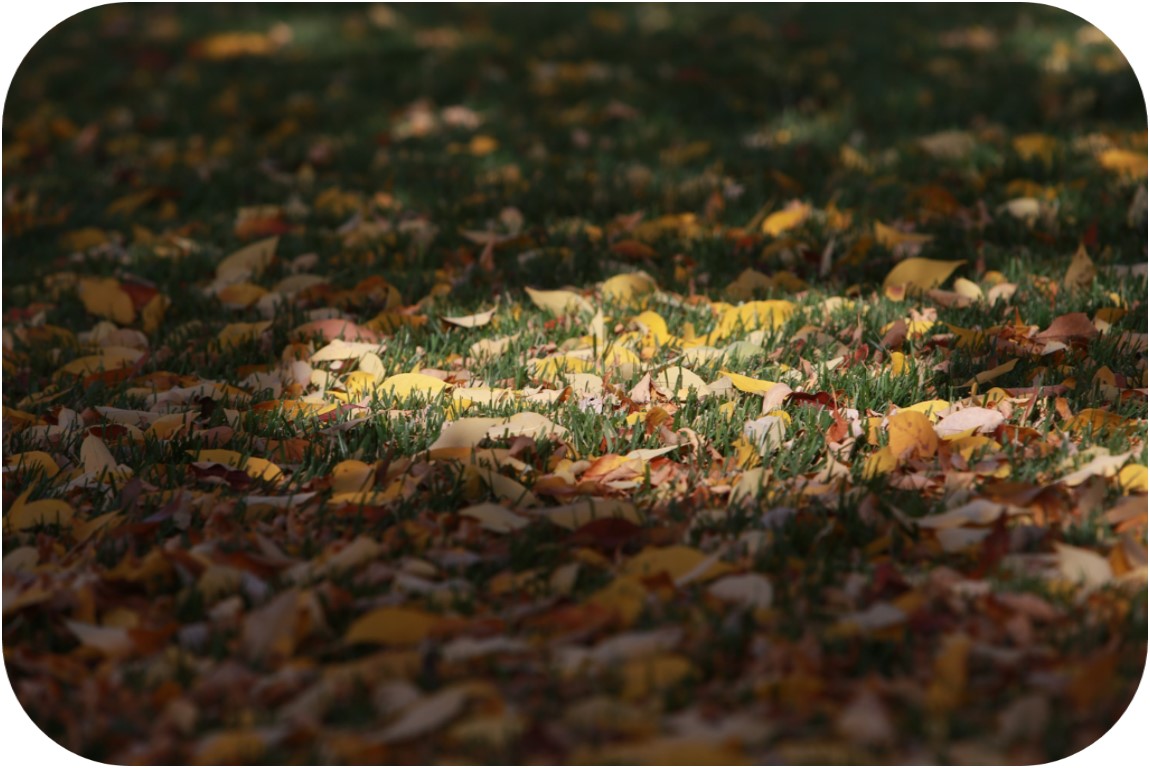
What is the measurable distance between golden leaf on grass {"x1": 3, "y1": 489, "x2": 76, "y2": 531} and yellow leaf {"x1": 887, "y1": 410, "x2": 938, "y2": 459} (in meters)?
1.83

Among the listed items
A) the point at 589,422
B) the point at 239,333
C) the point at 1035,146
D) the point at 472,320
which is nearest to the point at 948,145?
the point at 1035,146

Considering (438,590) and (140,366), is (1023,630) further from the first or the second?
(140,366)

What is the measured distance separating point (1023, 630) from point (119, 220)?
4.29 meters

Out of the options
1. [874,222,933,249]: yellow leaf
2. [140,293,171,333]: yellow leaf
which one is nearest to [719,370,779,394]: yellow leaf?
[874,222,933,249]: yellow leaf

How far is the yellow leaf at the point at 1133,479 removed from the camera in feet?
8.77

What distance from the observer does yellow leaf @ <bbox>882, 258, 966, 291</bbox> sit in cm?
400

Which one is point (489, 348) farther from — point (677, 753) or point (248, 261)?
point (677, 753)

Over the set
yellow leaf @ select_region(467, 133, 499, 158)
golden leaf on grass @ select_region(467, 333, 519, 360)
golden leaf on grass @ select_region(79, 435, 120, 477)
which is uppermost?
yellow leaf @ select_region(467, 133, 499, 158)

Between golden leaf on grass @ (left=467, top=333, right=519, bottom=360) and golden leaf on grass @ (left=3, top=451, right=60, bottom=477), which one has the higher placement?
golden leaf on grass @ (left=3, top=451, right=60, bottom=477)

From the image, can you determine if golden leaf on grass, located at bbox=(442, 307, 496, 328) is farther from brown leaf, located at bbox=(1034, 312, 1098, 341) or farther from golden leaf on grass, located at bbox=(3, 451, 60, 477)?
brown leaf, located at bbox=(1034, 312, 1098, 341)

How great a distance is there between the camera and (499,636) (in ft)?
7.38

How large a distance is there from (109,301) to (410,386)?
1.47 m

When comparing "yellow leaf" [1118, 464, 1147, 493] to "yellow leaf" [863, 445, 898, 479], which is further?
"yellow leaf" [863, 445, 898, 479]

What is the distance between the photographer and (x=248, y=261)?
457 cm
